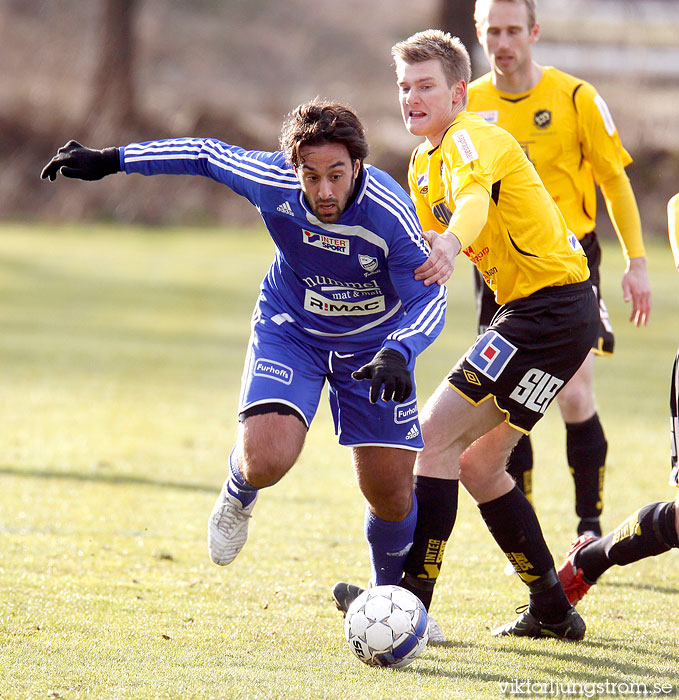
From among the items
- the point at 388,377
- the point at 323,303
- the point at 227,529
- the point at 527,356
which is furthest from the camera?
the point at 227,529

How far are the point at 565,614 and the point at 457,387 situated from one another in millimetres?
1007

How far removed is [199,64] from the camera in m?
39.7

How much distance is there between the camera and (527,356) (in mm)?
4418

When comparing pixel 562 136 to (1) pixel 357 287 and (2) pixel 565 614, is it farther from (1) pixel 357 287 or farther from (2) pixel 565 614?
(2) pixel 565 614

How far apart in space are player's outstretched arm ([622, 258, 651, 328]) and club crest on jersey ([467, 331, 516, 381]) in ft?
4.48

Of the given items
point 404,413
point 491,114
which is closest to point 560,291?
point 404,413

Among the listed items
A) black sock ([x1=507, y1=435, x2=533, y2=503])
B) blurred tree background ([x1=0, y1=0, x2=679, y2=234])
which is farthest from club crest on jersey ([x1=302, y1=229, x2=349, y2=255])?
blurred tree background ([x1=0, y1=0, x2=679, y2=234])

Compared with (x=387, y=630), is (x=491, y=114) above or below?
above

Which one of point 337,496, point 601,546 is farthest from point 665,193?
point 601,546

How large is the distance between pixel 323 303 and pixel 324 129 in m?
0.78

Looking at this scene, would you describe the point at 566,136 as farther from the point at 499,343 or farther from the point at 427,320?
the point at 427,320

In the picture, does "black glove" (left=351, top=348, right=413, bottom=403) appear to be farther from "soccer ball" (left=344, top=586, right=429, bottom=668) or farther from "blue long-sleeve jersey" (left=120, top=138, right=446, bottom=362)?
"soccer ball" (left=344, top=586, right=429, bottom=668)

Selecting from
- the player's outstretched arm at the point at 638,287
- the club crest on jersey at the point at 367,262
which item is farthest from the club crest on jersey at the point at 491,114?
the club crest on jersey at the point at 367,262

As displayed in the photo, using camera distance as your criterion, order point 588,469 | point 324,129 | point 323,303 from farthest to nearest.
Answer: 1. point 588,469
2. point 323,303
3. point 324,129
